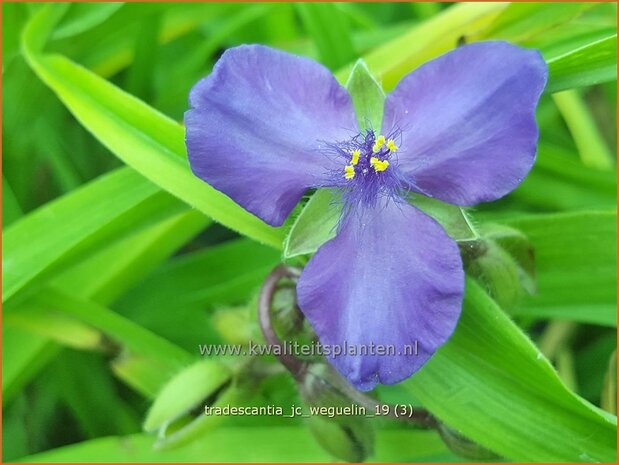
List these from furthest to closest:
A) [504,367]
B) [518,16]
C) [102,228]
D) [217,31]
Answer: [217,31]
[518,16]
[102,228]
[504,367]

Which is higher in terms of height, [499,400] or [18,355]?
[18,355]

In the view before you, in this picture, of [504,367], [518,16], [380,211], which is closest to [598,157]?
[518,16]

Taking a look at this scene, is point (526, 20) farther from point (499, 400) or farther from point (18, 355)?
point (18, 355)

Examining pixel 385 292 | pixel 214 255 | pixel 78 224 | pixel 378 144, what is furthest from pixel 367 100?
pixel 214 255

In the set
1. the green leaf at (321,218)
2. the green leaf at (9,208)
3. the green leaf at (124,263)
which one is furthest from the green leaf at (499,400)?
the green leaf at (9,208)

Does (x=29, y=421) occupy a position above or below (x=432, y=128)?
below

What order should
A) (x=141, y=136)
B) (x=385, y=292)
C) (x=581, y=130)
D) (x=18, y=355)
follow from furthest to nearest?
1. (x=581, y=130)
2. (x=18, y=355)
3. (x=141, y=136)
4. (x=385, y=292)

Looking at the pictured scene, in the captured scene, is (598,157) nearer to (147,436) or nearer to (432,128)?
(432,128)
